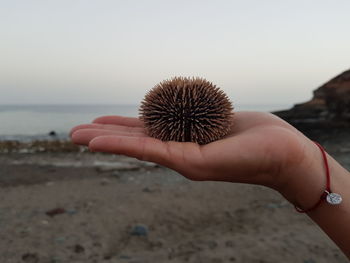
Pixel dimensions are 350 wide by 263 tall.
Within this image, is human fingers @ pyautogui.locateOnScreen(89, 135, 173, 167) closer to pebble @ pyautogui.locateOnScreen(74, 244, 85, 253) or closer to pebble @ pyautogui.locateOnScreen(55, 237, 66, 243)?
pebble @ pyautogui.locateOnScreen(74, 244, 85, 253)

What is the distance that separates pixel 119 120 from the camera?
3.95 metres

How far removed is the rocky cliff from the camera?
1416 cm

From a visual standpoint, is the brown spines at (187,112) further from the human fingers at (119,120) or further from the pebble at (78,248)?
the pebble at (78,248)

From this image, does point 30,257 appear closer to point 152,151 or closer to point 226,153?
point 152,151

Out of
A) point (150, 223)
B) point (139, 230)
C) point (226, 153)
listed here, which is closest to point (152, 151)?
point (226, 153)

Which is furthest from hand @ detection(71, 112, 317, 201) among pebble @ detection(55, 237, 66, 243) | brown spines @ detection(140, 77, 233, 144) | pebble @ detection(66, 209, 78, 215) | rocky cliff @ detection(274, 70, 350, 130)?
rocky cliff @ detection(274, 70, 350, 130)

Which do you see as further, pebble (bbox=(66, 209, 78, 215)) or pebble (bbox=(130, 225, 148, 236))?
pebble (bbox=(66, 209, 78, 215))

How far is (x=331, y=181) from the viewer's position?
2668mm

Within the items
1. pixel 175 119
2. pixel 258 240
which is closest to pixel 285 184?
pixel 175 119

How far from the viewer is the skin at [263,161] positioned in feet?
8.48

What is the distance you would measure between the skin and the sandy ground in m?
2.83

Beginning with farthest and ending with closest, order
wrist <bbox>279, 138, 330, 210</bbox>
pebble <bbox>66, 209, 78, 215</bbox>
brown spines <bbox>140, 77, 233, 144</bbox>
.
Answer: pebble <bbox>66, 209, 78, 215</bbox> → brown spines <bbox>140, 77, 233, 144</bbox> → wrist <bbox>279, 138, 330, 210</bbox>

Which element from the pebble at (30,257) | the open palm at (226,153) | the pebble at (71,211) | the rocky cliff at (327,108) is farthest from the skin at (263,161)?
the rocky cliff at (327,108)

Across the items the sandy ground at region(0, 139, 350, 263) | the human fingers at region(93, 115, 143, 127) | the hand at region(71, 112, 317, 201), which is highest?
the human fingers at region(93, 115, 143, 127)
